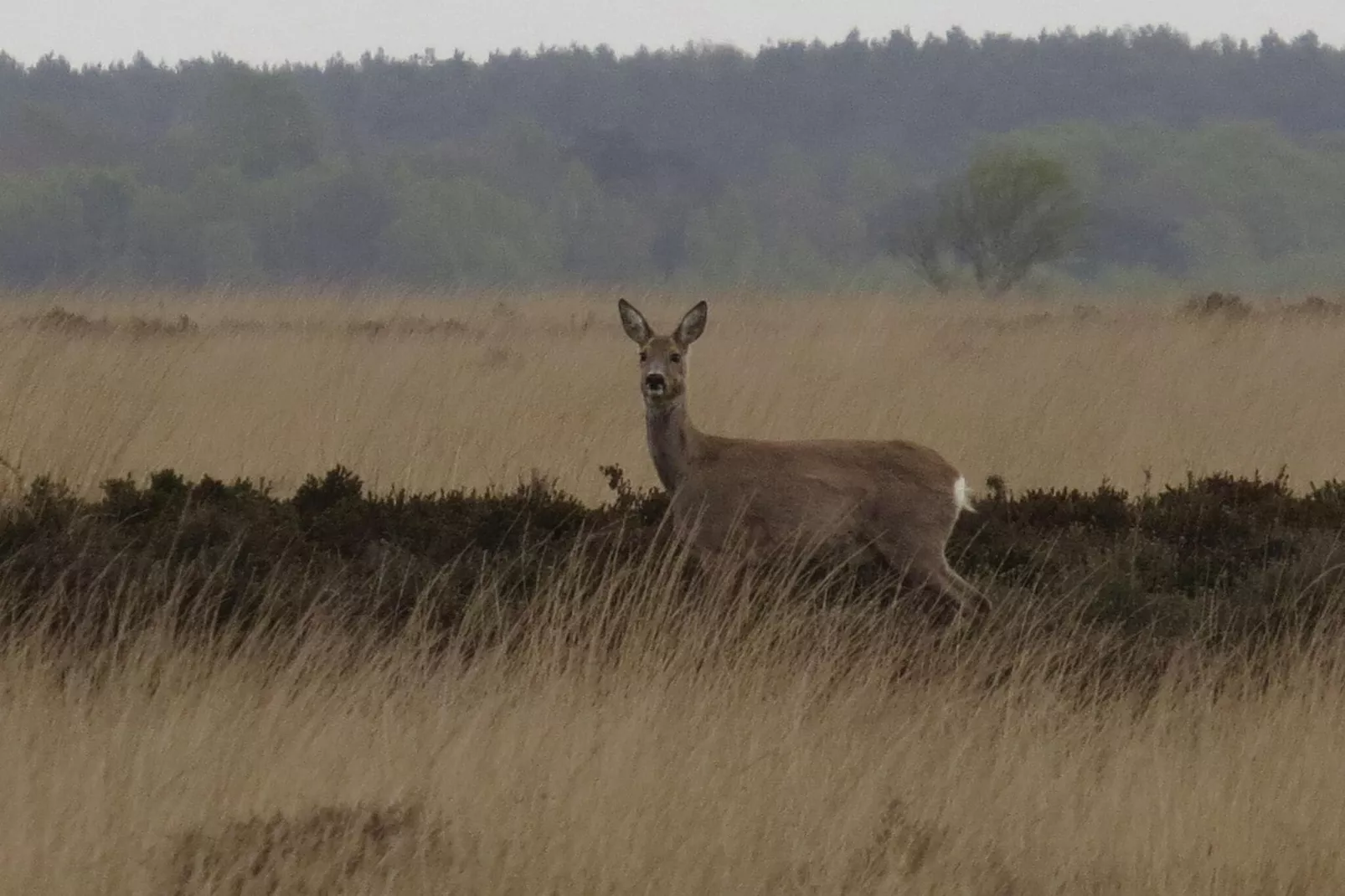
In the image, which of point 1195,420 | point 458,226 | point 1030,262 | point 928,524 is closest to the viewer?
point 928,524

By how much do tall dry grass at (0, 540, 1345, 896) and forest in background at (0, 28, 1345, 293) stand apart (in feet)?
72.0

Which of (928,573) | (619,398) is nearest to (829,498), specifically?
(928,573)

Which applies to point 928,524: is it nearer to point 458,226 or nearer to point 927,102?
point 458,226

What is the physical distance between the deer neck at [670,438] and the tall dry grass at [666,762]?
1355 millimetres

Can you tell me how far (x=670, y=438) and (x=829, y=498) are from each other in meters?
0.83

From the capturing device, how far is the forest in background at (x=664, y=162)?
65000 mm

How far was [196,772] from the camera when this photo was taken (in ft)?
17.7

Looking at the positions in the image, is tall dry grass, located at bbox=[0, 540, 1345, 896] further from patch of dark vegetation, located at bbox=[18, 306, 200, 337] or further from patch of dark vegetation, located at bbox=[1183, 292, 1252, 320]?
patch of dark vegetation, located at bbox=[1183, 292, 1252, 320]

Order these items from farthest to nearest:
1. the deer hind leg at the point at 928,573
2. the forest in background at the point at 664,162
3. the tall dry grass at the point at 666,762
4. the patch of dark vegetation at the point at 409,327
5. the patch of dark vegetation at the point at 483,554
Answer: the forest in background at the point at 664,162
the patch of dark vegetation at the point at 409,327
the deer hind leg at the point at 928,573
the patch of dark vegetation at the point at 483,554
the tall dry grass at the point at 666,762

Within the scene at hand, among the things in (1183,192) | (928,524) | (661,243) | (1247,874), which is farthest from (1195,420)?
(1183,192)

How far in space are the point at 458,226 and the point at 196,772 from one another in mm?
62897

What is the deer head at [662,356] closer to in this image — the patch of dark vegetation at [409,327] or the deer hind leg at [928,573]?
the deer hind leg at [928,573]

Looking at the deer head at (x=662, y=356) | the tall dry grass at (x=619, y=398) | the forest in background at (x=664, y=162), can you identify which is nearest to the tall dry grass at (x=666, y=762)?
the deer head at (x=662, y=356)

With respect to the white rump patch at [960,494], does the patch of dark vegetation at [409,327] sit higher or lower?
lower
